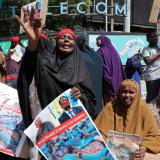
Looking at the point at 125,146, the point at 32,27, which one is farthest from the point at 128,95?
the point at 32,27

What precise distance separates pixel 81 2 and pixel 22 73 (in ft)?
79.6

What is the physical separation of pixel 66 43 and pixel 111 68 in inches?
126

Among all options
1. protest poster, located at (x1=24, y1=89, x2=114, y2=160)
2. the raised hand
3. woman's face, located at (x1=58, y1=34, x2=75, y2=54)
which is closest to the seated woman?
protest poster, located at (x1=24, y1=89, x2=114, y2=160)

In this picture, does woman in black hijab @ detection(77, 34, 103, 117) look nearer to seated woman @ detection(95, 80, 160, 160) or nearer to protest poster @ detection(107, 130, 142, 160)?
Answer: seated woman @ detection(95, 80, 160, 160)

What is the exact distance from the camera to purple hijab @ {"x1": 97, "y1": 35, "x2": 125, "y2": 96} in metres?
7.22

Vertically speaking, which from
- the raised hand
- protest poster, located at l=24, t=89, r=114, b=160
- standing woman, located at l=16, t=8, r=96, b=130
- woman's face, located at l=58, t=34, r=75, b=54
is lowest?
protest poster, located at l=24, t=89, r=114, b=160

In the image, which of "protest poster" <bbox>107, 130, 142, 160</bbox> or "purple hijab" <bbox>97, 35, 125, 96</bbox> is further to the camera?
"purple hijab" <bbox>97, 35, 125, 96</bbox>

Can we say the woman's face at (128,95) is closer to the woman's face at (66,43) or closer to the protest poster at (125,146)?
the protest poster at (125,146)

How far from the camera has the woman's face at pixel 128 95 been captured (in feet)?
14.6

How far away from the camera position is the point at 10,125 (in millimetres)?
4664

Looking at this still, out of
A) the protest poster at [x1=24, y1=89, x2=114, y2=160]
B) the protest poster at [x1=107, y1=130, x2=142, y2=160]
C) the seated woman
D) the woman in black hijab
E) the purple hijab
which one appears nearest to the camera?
the protest poster at [x1=24, y1=89, x2=114, y2=160]

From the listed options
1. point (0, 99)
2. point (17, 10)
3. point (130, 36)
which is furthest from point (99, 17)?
point (0, 99)

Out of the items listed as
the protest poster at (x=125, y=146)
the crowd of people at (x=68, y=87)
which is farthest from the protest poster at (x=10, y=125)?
the protest poster at (x=125, y=146)

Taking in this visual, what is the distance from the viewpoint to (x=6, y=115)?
4.72 metres
